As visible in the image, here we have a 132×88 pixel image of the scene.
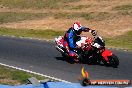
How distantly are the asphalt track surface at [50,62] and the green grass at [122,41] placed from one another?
8.99ft

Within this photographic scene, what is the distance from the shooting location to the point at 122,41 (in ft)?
86.9

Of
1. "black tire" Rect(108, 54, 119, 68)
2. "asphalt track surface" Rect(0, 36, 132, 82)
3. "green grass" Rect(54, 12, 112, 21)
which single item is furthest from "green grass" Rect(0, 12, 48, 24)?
"black tire" Rect(108, 54, 119, 68)

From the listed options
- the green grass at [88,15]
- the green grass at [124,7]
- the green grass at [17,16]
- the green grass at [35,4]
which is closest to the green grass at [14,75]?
the green grass at [88,15]

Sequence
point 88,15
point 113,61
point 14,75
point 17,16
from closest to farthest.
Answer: point 14,75 < point 113,61 < point 88,15 < point 17,16

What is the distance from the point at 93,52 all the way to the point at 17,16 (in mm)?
27383

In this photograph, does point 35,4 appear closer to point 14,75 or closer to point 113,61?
point 113,61

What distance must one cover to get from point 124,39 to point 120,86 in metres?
21.5

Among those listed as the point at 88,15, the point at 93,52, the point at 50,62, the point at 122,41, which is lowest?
the point at 88,15

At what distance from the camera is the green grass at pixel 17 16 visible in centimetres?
4238

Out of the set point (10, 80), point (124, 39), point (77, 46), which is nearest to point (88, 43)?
point (77, 46)

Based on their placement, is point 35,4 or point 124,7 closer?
point 124,7

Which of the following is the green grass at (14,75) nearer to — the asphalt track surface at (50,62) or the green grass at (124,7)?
the asphalt track surface at (50,62)

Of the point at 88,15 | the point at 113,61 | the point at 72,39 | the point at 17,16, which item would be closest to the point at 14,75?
the point at 72,39

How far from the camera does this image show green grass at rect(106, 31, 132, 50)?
78.0 ft
